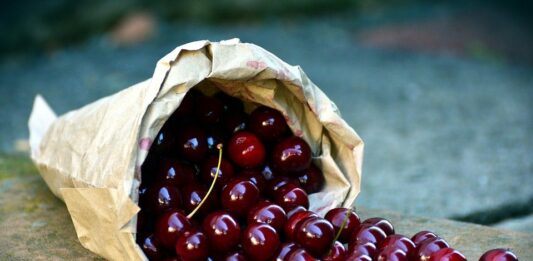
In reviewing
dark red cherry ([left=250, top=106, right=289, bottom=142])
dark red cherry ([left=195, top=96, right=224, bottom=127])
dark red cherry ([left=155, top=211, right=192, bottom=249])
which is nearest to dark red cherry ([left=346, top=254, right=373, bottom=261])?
dark red cherry ([left=155, top=211, right=192, bottom=249])

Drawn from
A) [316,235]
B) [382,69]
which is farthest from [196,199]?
[382,69]

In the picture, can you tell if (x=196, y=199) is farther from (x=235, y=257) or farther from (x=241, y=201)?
(x=235, y=257)

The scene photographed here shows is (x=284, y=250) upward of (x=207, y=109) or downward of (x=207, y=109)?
downward

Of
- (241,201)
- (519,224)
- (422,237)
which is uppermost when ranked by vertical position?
(241,201)

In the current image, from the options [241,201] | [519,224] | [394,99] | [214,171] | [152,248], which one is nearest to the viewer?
[152,248]

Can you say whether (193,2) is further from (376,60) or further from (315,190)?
(315,190)

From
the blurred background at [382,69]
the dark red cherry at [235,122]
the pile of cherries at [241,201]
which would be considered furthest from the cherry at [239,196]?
the blurred background at [382,69]

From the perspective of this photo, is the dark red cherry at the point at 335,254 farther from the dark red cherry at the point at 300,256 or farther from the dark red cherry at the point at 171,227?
the dark red cherry at the point at 171,227
